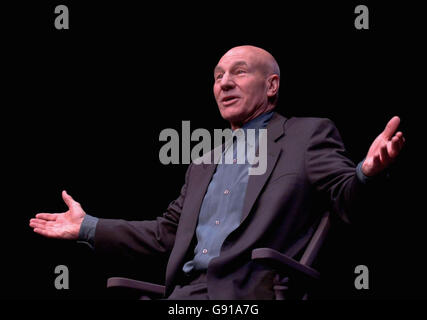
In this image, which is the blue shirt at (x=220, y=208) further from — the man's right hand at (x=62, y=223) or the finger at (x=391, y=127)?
the finger at (x=391, y=127)

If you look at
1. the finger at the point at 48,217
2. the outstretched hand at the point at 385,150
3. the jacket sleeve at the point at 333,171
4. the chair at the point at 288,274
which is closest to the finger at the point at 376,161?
the outstretched hand at the point at 385,150

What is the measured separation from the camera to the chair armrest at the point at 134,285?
94.3 inches

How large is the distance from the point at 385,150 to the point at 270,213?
515 mm

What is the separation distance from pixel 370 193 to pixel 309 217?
0.32 m

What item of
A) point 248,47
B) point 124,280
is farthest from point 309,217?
point 248,47

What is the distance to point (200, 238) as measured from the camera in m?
2.59

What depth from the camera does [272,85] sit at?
9.72 feet

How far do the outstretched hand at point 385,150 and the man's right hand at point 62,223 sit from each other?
3.96 ft

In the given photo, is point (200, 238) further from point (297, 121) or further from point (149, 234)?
point (297, 121)

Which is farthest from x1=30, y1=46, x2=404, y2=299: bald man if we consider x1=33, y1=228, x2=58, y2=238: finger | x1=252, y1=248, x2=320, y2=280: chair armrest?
x1=252, y1=248, x2=320, y2=280: chair armrest

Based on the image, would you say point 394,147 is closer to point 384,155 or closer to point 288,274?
point 384,155
